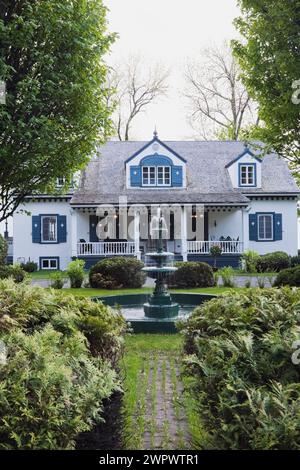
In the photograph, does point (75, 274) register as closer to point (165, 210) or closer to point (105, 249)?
point (105, 249)

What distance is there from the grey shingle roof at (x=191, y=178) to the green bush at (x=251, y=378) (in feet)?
70.6

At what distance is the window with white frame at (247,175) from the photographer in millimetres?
27938

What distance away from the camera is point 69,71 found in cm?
1173

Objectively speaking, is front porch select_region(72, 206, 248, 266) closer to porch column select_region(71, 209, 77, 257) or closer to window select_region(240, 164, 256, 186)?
porch column select_region(71, 209, 77, 257)

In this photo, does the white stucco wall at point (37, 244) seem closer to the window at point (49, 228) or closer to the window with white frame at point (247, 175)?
the window at point (49, 228)

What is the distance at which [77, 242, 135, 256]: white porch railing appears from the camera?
1002 inches

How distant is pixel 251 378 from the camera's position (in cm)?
349

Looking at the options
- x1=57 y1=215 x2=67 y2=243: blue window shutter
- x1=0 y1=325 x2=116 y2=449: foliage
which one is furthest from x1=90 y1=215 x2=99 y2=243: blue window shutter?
x1=0 y1=325 x2=116 y2=449: foliage

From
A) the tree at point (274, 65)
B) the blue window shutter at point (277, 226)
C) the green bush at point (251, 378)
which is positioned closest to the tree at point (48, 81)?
the tree at point (274, 65)

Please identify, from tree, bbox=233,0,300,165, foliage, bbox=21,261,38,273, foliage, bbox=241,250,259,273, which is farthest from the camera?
foliage, bbox=21,261,38,273

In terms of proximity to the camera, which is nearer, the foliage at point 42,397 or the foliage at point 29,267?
the foliage at point 42,397

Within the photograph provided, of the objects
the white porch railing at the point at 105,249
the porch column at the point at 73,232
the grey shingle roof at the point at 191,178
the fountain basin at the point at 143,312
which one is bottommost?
the fountain basin at the point at 143,312

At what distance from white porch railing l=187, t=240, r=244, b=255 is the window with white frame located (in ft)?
13.0

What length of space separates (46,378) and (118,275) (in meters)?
14.3
